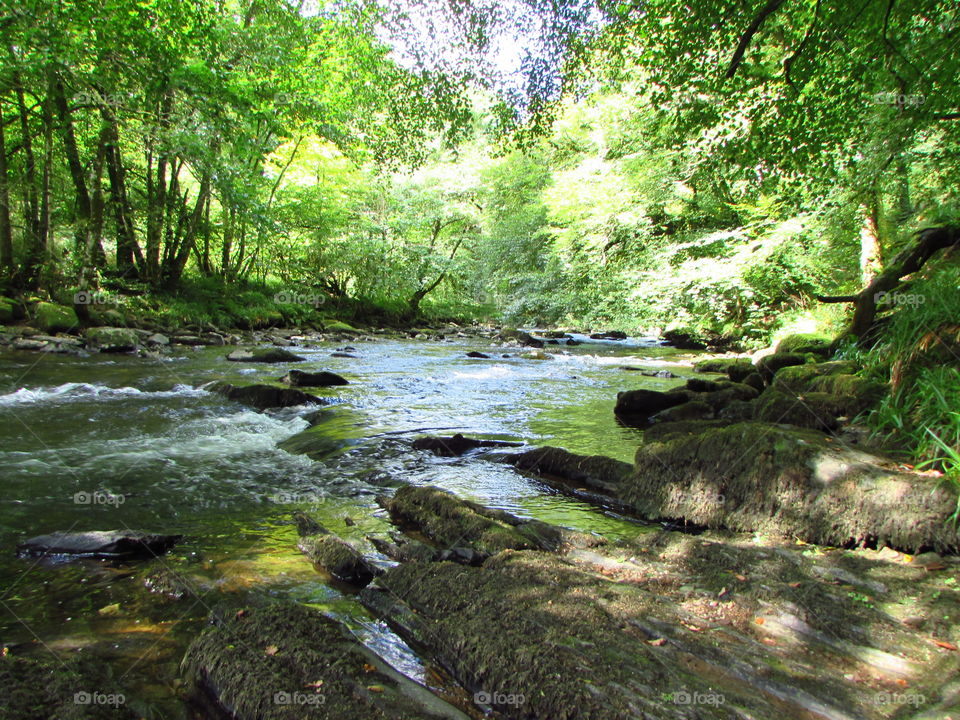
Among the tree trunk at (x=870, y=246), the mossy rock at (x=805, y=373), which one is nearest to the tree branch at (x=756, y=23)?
the mossy rock at (x=805, y=373)

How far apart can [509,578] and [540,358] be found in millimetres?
13529

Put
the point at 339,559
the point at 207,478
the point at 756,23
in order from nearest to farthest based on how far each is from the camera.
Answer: the point at 339,559, the point at 207,478, the point at 756,23

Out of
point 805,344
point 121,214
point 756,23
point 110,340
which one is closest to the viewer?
point 756,23

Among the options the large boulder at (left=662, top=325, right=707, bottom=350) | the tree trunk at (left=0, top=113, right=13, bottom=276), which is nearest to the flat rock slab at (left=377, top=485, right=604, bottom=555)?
the tree trunk at (left=0, top=113, right=13, bottom=276)

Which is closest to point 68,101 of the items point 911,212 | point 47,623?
point 47,623

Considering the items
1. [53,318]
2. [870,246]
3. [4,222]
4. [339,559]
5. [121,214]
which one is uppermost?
[121,214]

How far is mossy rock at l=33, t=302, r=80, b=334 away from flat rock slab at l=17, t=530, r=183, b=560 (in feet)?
42.0

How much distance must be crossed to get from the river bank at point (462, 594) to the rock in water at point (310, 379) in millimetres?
3414

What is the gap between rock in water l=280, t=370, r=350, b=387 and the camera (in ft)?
29.3

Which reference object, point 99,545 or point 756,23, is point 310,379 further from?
point 756,23

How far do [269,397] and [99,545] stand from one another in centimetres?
465

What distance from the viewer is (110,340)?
1245 centimetres

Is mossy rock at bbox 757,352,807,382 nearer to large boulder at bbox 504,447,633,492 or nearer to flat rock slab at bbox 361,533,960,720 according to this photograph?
large boulder at bbox 504,447,633,492

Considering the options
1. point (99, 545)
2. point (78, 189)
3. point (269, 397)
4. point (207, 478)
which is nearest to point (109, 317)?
point (78, 189)
